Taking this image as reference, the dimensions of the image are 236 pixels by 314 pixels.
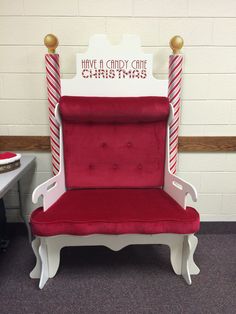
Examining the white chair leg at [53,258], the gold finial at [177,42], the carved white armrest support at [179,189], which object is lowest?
the white chair leg at [53,258]

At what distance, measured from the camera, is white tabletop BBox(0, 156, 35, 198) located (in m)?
1.34

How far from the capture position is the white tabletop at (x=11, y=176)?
134 centimetres

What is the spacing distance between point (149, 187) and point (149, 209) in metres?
0.38

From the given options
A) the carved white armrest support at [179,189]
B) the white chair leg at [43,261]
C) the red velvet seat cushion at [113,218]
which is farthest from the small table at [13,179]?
the carved white armrest support at [179,189]

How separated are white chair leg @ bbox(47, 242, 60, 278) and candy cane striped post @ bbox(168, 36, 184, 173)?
933 millimetres

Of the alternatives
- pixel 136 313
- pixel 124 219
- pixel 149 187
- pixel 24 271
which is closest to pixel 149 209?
pixel 124 219

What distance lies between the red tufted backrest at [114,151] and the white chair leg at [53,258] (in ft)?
1.45

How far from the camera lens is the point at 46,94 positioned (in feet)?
6.21

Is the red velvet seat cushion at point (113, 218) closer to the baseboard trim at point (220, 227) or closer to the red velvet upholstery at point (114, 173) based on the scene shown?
the red velvet upholstery at point (114, 173)

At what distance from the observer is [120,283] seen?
1540mm

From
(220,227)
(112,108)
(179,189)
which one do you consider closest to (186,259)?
(179,189)

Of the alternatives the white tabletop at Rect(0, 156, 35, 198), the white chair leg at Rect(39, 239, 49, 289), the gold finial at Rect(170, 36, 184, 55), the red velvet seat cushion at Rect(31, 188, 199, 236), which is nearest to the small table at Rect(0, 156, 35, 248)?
the white tabletop at Rect(0, 156, 35, 198)

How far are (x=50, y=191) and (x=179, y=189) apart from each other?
782 millimetres

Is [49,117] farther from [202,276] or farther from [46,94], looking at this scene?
[202,276]
